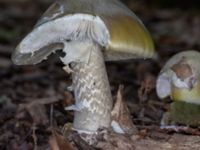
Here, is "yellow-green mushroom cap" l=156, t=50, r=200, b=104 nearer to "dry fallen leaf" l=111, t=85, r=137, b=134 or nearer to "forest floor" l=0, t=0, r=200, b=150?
"forest floor" l=0, t=0, r=200, b=150

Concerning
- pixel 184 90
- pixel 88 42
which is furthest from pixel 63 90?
pixel 88 42

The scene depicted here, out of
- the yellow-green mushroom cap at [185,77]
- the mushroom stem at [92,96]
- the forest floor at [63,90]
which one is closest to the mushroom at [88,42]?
the mushroom stem at [92,96]

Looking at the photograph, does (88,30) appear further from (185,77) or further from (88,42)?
(185,77)

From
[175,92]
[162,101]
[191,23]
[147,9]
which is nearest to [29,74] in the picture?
[162,101]

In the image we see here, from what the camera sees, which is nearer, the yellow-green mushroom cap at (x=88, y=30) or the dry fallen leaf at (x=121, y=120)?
the yellow-green mushroom cap at (x=88, y=30)

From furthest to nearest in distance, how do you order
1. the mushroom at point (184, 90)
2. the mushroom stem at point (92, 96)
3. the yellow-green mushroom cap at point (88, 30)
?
the mushroom at point (184, 90) < the mushroom stem at point (92, 96) < the yellow-green mushroom cap at point (88, 30)

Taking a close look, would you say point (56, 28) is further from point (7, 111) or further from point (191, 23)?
point (191, 23)

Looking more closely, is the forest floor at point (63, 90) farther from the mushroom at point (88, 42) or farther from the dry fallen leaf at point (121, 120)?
the mushroom at point (88, 42)
